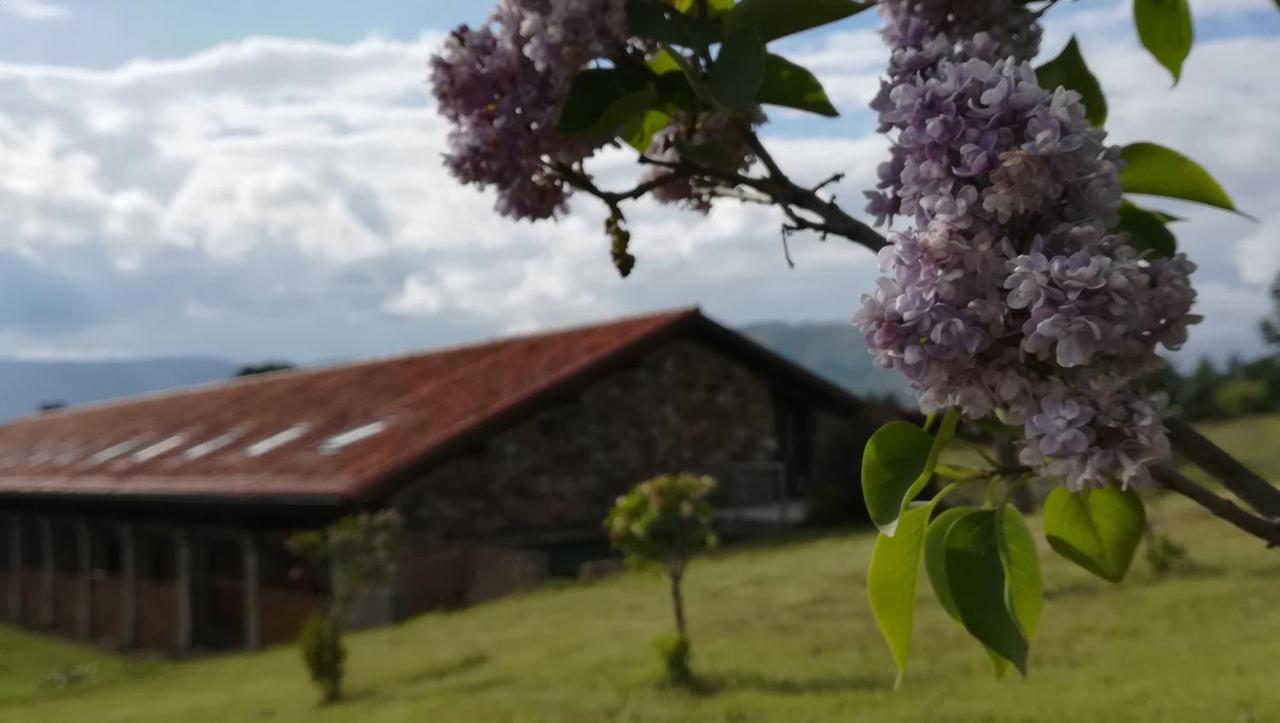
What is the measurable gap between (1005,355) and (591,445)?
11.6 meters

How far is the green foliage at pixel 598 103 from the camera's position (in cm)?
147

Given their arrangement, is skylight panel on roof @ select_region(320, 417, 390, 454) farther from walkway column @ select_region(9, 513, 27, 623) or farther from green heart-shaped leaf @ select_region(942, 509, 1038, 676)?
green heart-shaped leaf @ select_region(942, 509, 1038, 676)

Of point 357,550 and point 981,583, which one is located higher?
point 981,583

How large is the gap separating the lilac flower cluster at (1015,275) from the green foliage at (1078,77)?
1.41ft

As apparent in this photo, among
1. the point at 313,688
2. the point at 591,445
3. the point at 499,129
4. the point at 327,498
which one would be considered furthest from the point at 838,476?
the point at 499,129

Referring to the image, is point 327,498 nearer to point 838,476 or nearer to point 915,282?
point 838,476

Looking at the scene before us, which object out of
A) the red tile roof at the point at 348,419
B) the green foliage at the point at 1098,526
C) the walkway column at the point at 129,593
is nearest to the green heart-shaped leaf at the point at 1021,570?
the green foliage at the point at 1098,526

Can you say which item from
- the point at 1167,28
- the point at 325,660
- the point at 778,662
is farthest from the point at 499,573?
the point at 1167,28

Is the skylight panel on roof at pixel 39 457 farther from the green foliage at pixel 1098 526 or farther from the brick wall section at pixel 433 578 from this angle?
the green foliage at pixel 1098 526

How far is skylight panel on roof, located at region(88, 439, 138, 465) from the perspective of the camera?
51.9ft

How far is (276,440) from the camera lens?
13.0 metres

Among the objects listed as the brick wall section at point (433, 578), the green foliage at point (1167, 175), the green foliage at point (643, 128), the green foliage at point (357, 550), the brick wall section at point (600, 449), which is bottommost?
the brick wall section at point (433, 578)

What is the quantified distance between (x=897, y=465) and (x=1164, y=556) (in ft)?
22.0

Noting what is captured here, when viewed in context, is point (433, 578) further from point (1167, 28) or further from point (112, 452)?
point (1167, 28)
